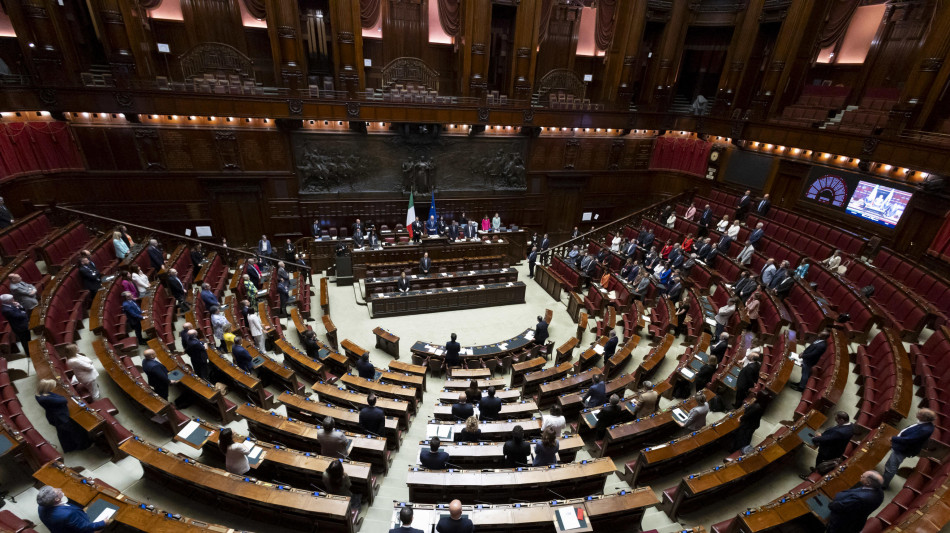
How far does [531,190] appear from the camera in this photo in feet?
58.6

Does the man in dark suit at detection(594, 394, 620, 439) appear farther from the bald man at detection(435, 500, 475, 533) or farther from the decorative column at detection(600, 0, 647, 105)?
the decorative column at detection(600, 0, 647, 105)

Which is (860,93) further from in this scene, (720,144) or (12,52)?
(12,52)

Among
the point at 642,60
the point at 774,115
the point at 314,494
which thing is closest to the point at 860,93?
the point at 774,115

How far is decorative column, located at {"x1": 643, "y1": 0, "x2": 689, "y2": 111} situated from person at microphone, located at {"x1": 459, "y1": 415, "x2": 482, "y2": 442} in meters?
16.7

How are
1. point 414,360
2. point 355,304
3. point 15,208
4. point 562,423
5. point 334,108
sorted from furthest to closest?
1. point 334,108
2. point 355,304
3. point 15,208
4. point 414,360
5. point 562,423

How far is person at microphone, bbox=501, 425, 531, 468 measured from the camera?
17.5ft

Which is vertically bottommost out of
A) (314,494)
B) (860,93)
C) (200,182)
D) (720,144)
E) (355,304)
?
(355,304)

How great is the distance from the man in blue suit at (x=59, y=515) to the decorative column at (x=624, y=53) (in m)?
18.6

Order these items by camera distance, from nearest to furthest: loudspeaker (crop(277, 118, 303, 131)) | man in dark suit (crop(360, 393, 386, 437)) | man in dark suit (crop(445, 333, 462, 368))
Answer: man in dark suit (crop(360, 393, 386, 437))
man in dark suit (crop(445, 333, 462, 368))
loudspeaker (crop(277, 118, 303, 131))

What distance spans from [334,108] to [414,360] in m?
9.30

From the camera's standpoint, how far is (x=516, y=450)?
17.9ft

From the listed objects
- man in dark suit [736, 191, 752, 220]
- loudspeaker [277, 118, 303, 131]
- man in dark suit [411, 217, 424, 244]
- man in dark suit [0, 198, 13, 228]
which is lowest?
man in dark suit [411, 217, 424, 244]

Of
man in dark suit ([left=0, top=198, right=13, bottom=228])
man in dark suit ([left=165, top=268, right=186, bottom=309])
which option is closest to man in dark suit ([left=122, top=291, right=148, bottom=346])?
man in dark suit ([left=165, top=268, right=186, bottom=309])

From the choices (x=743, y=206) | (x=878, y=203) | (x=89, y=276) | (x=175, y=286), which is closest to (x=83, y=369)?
(x=89, y=276)
